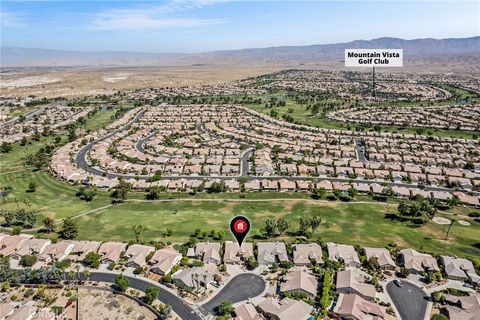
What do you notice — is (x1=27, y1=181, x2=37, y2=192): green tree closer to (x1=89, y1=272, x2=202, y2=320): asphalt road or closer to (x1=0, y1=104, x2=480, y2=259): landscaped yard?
(x1=0, y1=104, x2=480, y2=259): landscaped yard

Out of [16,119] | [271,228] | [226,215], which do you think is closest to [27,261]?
[226,215]

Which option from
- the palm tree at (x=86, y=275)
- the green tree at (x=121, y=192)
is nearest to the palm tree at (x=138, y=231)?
the palm tree at (x=86, y=275)

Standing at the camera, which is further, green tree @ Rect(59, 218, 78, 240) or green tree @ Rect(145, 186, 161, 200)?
green tree @ Rect(145, 186, 161, 200)

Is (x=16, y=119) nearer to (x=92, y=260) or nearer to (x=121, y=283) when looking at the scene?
(x=92, y=260)

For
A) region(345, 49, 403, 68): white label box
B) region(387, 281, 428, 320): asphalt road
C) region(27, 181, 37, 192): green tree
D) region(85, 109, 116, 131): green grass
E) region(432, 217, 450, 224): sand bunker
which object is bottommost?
region(387, 281, 428, 320): asphalt road

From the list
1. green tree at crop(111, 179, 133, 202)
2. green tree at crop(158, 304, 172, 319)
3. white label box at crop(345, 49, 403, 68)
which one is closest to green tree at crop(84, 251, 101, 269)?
green tree at crop(158, 304, 172, 319)

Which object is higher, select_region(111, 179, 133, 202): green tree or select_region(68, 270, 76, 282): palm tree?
select_region(111, 179, 133, 202): green tree
